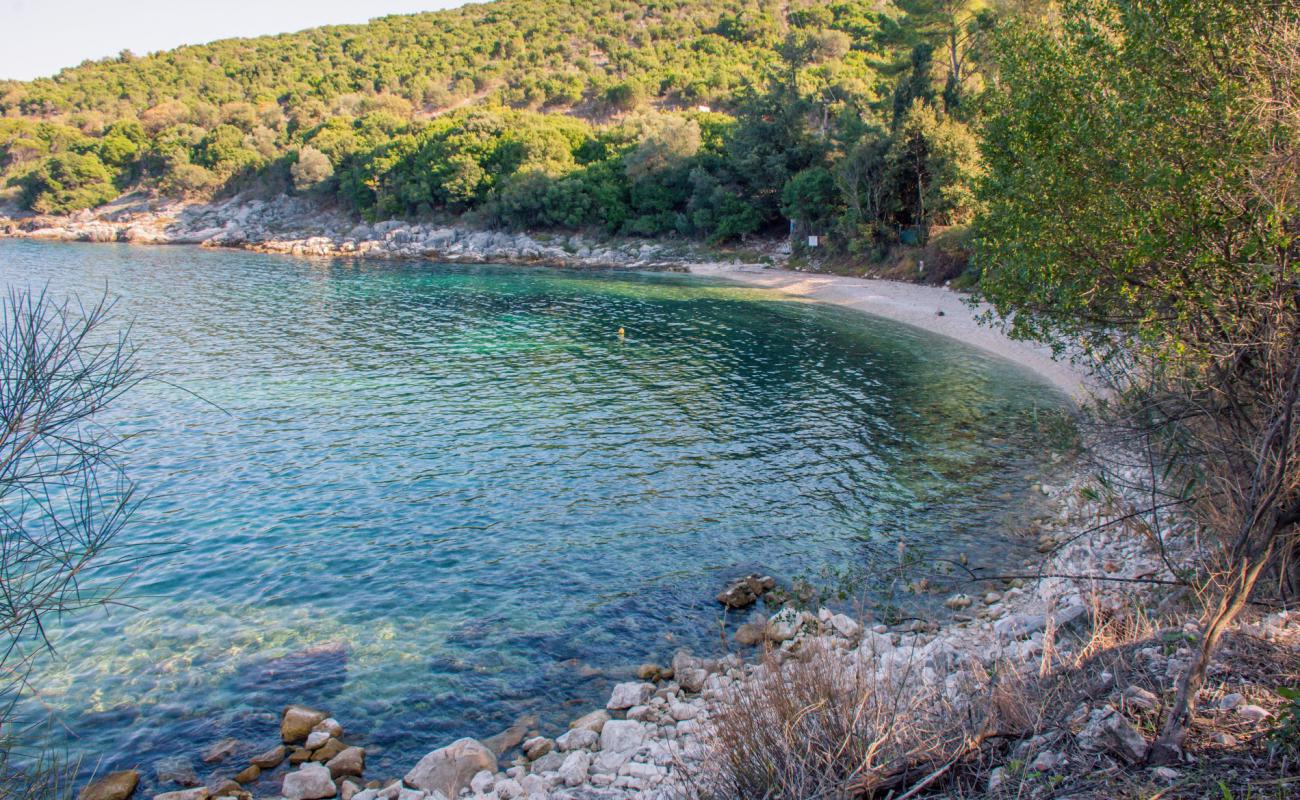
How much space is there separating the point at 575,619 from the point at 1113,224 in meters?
9.42

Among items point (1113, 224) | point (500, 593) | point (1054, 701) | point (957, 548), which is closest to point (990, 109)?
point (1113, 224)

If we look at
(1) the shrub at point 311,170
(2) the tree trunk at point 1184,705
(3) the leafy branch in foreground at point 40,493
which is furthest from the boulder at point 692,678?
(1) the shrub at point 311,170

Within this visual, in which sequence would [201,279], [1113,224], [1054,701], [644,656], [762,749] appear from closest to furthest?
[762,749] < [1054,701] < [1113,224] < [644,656] < [201,279]

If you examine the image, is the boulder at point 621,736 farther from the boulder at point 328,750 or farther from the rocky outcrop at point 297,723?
the rocky outcrop at point 297,723

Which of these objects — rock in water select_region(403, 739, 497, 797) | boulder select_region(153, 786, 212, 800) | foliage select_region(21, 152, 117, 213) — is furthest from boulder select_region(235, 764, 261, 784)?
foliage select_region(21, 152, 117, 213)

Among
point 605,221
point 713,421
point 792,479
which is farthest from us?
point 605,221

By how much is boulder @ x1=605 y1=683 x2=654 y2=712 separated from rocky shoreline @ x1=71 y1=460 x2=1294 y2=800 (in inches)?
0.7

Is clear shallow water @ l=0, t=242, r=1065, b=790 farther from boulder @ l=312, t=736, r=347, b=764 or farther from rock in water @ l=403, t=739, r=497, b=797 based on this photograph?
rock in water @ l=403, t=739, r=497, b=797

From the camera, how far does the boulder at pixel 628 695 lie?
951 cm

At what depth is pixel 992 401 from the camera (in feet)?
79.2

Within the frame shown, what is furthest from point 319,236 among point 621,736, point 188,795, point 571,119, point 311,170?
point 621,736

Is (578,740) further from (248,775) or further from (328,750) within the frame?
(248,775)

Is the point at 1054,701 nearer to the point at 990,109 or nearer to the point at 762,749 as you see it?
the point at 762,749

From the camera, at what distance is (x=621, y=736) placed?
339 inches
